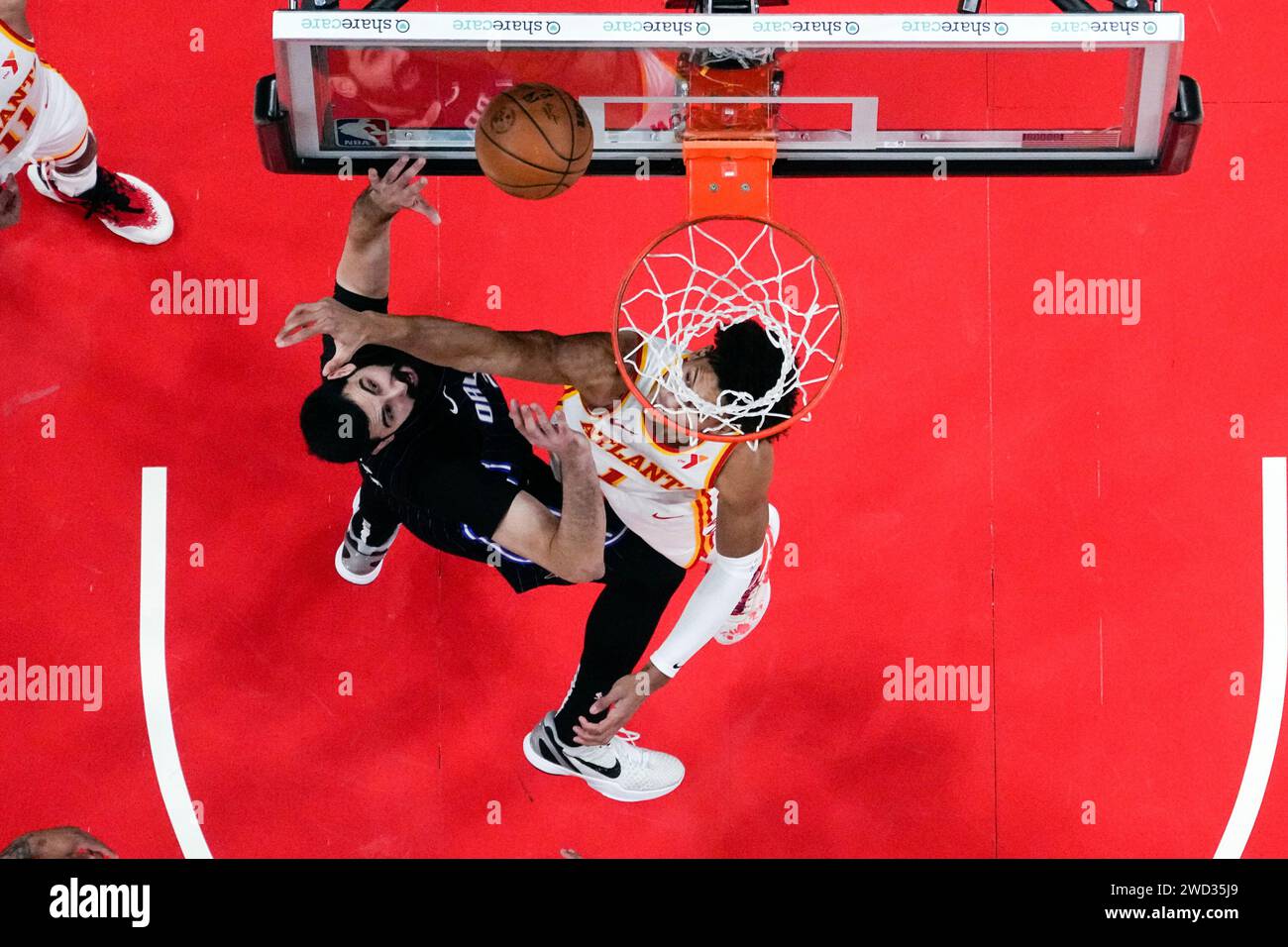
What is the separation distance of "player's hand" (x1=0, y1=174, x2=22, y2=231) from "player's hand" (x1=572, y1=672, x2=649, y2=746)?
243 centimetres

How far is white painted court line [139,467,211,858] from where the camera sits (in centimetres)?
384

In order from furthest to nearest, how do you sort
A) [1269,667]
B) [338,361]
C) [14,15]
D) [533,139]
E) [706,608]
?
[1269,667] < [706,608] < [338,361] < [14,15] < [533,139]

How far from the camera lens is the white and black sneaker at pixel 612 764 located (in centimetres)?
381

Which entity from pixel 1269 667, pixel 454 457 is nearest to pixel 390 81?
pixel 454 457

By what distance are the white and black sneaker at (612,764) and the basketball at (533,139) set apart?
5.88 ft

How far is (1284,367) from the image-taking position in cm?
390

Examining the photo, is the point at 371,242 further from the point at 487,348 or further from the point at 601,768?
the point at 601,768

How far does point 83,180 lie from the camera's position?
3.73 m

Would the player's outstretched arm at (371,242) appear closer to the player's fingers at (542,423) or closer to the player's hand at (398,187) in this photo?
the player's hand at (398,187)

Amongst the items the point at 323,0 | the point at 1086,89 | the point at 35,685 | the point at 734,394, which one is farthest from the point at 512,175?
the point at 35,685

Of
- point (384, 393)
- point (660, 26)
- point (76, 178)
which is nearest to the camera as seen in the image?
point (660, 26)

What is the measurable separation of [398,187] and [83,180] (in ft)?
4.22

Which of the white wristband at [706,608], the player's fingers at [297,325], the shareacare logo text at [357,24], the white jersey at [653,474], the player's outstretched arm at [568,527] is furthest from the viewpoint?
the white wristband at [706,608]

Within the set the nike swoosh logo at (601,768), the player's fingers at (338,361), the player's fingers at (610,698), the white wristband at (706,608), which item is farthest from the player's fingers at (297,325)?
the nike swoosh logo at (601,768)
